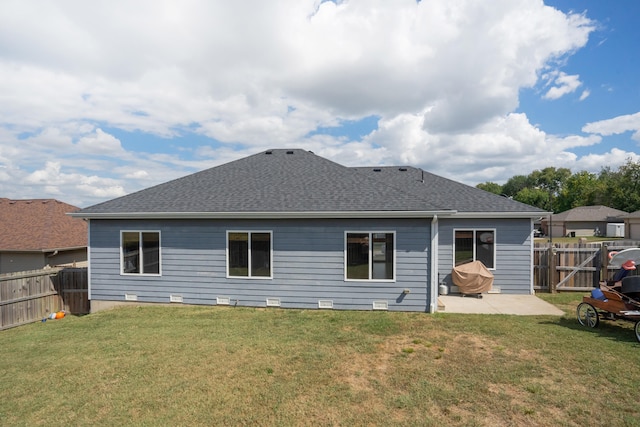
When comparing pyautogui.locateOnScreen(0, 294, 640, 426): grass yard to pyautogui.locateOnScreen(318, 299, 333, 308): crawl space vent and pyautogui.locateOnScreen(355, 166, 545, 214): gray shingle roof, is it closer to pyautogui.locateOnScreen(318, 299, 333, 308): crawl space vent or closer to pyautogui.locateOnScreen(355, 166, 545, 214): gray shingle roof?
pyautogui.locateOnScreen(318, 299, 333, 308): crawl space vent

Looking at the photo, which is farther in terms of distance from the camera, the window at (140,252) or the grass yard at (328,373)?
the window at (140,252)

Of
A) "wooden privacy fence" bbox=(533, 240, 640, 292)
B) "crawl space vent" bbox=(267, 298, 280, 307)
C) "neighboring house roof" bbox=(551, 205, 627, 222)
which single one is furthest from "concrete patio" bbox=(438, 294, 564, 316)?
"neighboring house roof" bbox=(551, 205, 627, 222)

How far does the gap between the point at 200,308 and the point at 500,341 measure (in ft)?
24.2

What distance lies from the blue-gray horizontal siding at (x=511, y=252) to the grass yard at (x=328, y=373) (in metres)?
2.73

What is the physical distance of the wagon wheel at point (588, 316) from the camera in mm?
7164

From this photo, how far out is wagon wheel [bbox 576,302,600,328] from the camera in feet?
23.5

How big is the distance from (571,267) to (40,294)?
16.8 m

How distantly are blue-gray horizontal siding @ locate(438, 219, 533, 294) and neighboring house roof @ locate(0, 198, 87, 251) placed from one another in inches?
592

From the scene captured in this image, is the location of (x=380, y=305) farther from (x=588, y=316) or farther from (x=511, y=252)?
(x=511, y=252)

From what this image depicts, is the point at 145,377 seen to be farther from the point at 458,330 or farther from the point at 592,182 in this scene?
the point at 592,182

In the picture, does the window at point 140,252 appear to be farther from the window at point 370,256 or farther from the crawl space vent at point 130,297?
the window at point 370,256

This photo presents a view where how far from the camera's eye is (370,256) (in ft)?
28.9

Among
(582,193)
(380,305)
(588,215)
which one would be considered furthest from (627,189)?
(380,305)

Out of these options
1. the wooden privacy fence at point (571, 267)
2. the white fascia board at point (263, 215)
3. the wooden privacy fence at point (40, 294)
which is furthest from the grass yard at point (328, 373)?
the wooden privacy fence at point (571, 267)
